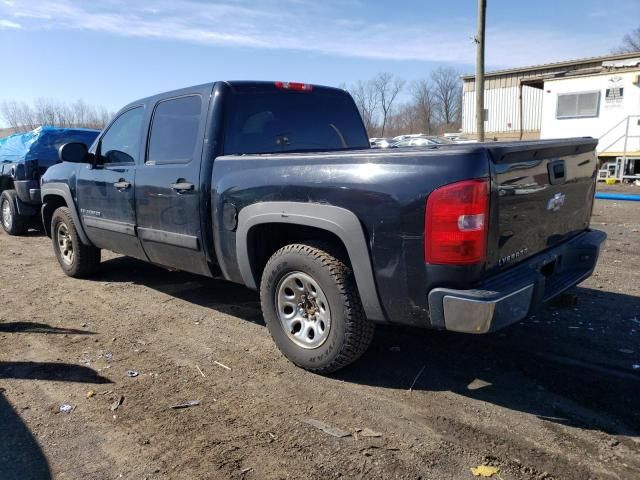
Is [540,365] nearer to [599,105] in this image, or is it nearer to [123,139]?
[123,139]

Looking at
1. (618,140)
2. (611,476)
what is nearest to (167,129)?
(611,476)

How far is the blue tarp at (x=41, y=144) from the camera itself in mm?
9547

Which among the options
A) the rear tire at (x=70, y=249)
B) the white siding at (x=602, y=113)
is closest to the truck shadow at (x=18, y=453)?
the rear tire at (x=70, y=249)

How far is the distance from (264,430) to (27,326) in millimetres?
2933

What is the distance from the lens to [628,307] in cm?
467

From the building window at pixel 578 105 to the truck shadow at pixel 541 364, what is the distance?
1546 cm

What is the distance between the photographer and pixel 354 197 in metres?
3.02

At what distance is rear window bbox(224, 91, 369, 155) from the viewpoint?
4.19 meters

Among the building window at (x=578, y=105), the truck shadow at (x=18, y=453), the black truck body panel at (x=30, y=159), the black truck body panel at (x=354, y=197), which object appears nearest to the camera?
the truck shadow at (x=18, y=453)

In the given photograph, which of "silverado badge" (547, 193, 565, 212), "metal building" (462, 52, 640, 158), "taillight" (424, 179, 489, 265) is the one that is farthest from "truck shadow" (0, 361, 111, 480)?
"metal building" (462, 52, 640, 158)

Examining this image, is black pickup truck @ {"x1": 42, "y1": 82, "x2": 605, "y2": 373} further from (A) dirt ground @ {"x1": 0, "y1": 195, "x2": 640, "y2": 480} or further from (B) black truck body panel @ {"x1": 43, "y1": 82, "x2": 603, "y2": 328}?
(A) dirt ground @ {"x1": 0, "y1": 195, "x2": 640, "y2": 480}

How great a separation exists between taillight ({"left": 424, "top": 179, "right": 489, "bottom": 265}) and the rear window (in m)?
1.98

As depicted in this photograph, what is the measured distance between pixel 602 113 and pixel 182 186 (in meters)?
17.9

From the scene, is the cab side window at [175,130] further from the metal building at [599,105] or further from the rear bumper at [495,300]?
the metal building at [599,105]
